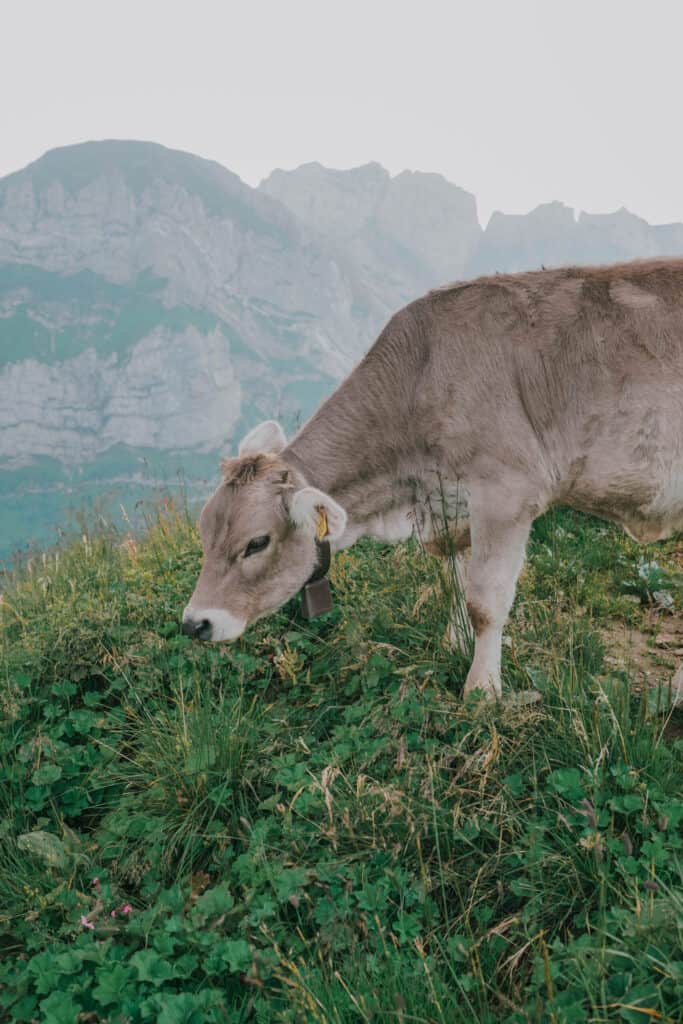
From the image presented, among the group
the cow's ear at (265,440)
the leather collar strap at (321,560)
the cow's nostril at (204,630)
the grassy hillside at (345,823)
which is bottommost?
the grassy hillside at (345,823)

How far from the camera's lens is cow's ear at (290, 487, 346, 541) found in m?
4.17

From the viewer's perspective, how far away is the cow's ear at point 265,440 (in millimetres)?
5148

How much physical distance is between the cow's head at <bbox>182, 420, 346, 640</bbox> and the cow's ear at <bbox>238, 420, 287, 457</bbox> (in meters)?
0.62

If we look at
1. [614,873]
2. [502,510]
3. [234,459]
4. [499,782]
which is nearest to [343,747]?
[499,782]

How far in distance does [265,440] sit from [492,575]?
2.02 metres

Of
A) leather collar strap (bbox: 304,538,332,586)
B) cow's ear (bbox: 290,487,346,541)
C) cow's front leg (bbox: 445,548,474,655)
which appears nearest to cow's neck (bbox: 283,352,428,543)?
leather collar strap (bbox: 304,538,332,586)

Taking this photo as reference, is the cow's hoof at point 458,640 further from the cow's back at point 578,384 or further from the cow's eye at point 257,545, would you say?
the cow's eye at point 257,545

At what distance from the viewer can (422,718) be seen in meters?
3.53

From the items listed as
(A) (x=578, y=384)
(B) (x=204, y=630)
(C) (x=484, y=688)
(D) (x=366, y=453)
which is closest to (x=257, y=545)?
(B) (x=204, y=630)

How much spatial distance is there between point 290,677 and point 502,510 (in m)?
1.76

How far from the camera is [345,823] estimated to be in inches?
113

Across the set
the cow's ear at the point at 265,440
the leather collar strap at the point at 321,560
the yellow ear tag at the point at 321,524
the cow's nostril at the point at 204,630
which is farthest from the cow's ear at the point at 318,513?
the cow's ear at the point at 265,440

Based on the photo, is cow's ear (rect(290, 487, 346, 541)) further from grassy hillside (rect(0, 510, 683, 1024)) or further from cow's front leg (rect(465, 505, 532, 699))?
cow's front leg (rect(465, 505, 532, 699))

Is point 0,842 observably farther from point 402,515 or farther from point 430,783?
point 402,515
